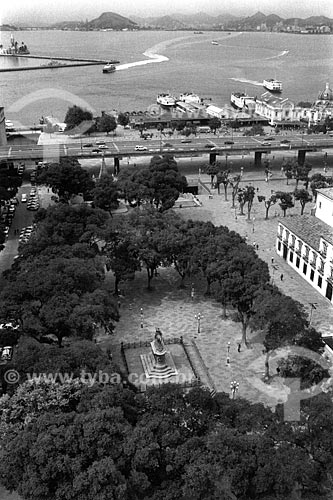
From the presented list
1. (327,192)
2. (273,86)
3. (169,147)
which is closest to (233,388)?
(327,192)

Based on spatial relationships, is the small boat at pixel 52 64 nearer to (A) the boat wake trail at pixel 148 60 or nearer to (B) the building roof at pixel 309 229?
(A) the boat wake trail at pixel 148 60

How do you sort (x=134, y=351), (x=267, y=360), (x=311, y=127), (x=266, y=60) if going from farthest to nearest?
(x=266, y=60), (x=311, y=127), (x=134, y=351), (x=267, y=360)

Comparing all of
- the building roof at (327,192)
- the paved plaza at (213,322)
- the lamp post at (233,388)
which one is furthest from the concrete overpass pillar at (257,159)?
the lamp post at (233,388)

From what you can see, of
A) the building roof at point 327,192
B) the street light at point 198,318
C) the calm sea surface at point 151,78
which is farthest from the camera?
the calm sea surface at point 151,78

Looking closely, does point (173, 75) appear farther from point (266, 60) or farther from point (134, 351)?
point (134, 351)

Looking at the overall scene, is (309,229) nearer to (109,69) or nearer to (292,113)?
(292,113)

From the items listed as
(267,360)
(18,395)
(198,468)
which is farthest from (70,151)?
(198,468)
